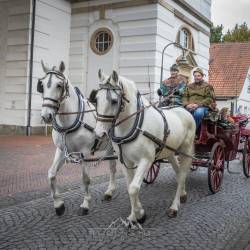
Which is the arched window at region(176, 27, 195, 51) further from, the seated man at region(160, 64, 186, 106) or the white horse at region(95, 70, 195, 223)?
the white horse at region(95, 70, 195, 223)

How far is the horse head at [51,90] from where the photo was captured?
570 cm

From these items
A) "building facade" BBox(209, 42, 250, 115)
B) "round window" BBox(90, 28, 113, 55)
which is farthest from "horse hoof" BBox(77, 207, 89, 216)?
"building facade" BBox(209, 42, 250, 115)

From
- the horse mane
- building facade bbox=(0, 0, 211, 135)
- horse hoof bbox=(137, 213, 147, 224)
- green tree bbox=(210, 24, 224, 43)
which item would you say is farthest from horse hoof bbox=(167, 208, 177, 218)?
green tree bbox=(210, 24, 224, 43)

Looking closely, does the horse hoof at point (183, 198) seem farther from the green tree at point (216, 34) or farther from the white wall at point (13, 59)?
the green tree at point (216, 34)

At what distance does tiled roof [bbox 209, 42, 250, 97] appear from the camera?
117 ft

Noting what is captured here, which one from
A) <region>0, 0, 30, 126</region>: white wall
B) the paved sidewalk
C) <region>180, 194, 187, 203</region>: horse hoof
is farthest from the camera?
<region>0, 0, 30, 126</region>: white wall

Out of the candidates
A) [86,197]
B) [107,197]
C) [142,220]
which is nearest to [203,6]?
[107,197]

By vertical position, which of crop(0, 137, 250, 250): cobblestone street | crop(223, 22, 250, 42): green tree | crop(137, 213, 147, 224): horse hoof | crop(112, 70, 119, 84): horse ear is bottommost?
crop(0, 137, 250, 250): cobblestone street

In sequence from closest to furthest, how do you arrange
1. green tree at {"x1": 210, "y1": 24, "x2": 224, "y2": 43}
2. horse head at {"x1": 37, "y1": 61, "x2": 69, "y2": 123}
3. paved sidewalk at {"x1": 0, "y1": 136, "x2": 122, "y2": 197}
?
horse head at {"x1": 37, "y1": 61, "x2": 69, "y2": 123} → paved sidewalk at {"x1": 0, "y1": 136, "x2": 122, "y2": 197} → green tree at {"x1": 210, "y1": 24, "x2": 224, "y2": 43}

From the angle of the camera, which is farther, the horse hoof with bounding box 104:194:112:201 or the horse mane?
the horse hoof with bounding box 104:194:112:201

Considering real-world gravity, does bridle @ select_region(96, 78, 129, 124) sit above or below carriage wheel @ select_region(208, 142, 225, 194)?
above

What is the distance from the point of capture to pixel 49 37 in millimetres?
19297

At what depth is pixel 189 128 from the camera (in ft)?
23.2

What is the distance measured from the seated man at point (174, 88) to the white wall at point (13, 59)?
10.9 metres
